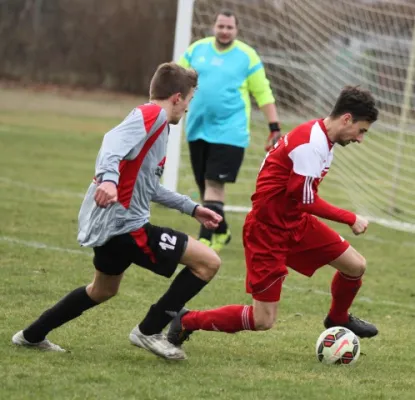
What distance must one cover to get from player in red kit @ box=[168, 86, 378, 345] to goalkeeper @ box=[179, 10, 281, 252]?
3.44 m

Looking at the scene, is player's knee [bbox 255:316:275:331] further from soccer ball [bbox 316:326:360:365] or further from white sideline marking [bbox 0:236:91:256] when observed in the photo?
white sideline marking [bbox 0:236:91:256]

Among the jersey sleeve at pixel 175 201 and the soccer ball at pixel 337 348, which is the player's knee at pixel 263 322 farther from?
the jersey sleeve at pixel 175 201

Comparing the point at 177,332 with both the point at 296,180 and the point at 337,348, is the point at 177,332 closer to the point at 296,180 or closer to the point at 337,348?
the point at 337,348

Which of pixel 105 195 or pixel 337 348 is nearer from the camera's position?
pixel 105 195

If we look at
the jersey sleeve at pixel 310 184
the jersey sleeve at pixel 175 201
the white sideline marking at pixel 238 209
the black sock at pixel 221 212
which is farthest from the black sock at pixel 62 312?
the white sideline marking at pixel 238 209

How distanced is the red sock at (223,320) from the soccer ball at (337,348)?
1.24ft

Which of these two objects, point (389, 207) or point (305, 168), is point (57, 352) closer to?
point (305, 168)

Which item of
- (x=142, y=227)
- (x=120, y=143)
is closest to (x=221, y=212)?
(x=142, y=227)

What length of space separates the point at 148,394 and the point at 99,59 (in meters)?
26.8

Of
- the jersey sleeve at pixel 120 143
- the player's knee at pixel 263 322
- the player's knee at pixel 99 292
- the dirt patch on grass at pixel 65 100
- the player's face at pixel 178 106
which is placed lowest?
the dirt patch on grass at pixel 65 100

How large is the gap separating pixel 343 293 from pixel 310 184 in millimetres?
836

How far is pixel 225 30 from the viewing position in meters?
9.32

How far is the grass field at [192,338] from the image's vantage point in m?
4.93

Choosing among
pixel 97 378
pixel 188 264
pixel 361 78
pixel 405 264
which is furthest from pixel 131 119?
pixel 361 78
